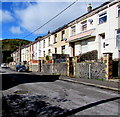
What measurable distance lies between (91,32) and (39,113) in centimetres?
1719

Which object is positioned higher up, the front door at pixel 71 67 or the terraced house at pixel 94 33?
the terraced house at pixel 94 33

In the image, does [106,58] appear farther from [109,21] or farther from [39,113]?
[39,113]

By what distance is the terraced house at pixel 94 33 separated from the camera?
1730 centimetres

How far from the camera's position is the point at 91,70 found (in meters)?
14.9

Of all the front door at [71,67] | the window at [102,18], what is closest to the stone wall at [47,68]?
the front door at [71,67]

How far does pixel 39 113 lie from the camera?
475cm

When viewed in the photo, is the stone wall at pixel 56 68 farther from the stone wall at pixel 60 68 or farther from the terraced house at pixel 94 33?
the terraced house at pixel 94 33

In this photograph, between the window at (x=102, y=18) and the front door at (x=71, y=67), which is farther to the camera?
the window at (x=102, y=18)

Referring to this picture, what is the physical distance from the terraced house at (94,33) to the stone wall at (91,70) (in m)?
3.65

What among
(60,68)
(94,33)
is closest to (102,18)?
(94,33)

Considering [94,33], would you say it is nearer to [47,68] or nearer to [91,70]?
[91,70]

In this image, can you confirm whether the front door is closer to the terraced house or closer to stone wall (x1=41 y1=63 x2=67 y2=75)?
stone wall (x1=41 y1=63 x2=67 y2=75)

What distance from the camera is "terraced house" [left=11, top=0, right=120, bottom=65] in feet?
56.7

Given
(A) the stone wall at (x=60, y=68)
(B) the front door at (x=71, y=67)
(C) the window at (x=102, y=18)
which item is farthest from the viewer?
(A) the stone wall at (x=60, y=68)
